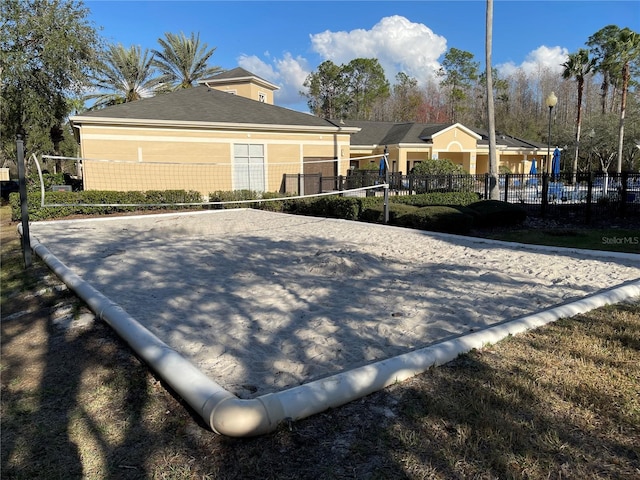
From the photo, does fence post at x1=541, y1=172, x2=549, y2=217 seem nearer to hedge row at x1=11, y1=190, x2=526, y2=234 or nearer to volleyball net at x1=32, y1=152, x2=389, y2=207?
hedge row at x1=11, y1=190, x2=526, y2=234

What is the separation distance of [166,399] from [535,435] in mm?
2238

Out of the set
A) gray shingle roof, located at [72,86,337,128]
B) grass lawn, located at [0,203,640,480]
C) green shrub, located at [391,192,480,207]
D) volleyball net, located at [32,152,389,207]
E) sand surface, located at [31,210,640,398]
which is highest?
gray shingle roof, located at [72,86,337,128]

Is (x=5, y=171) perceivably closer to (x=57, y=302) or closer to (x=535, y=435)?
(x=57, y=302)

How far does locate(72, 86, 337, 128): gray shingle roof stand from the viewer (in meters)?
19.2

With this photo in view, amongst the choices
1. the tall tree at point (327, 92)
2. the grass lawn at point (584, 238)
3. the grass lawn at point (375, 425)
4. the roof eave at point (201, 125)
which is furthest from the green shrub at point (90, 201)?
the tall tree at point (327, 92)

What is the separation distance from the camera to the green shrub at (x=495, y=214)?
1187 cm

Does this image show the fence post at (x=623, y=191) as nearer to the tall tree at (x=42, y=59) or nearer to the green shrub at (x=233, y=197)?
the green shrub at (x=233, y=197)

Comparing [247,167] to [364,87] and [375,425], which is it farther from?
[364,87]

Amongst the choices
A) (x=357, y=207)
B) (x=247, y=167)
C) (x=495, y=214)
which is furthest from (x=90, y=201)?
(x=495, y=214)

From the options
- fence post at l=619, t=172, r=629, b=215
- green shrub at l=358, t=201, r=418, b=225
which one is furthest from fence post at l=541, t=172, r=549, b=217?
green shrub at l=358, t=201, r=418, b=225

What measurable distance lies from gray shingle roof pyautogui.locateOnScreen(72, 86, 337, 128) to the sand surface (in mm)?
10484

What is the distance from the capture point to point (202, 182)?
20.7m

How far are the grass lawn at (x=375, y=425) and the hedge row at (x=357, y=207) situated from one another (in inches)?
297

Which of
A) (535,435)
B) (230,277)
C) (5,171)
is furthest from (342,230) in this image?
(5,171)
